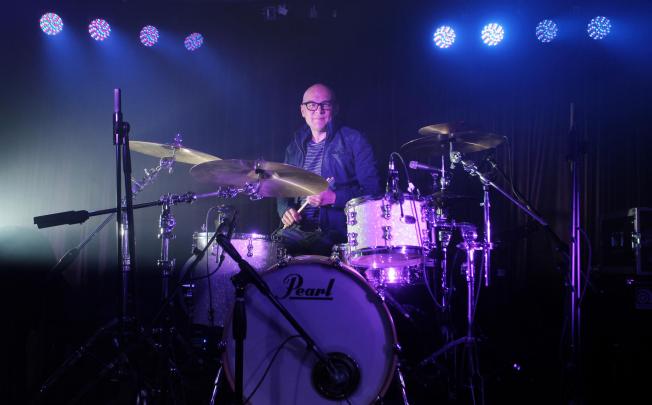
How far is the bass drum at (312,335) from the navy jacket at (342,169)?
5.79 ft

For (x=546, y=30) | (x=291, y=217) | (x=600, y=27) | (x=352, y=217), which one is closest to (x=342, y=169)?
(x=291, y=217)

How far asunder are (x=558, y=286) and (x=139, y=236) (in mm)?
4530

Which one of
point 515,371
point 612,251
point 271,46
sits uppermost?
point 271,46

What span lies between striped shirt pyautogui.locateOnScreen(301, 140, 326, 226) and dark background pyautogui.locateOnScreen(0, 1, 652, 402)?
45 centimetres

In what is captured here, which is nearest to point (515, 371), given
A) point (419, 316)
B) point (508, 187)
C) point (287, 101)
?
point (419, 316)

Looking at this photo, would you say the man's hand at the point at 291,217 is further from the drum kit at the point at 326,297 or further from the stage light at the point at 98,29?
the stage light at the point at 98,29

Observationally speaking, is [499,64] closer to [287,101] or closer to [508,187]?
[508,187]

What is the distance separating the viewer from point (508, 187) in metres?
5.39

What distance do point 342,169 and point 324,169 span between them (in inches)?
7.5

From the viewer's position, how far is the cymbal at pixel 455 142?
4.25m

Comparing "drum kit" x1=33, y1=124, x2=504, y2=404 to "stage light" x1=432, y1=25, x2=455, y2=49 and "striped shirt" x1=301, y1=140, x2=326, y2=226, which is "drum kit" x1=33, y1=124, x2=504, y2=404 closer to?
"striped shirt" x1=301, y1=140, x2=326, y2=226

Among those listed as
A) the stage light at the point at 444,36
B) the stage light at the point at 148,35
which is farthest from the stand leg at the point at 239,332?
the stage light at the point at 148,35

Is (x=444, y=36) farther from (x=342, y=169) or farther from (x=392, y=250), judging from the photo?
(x=392, y=250)

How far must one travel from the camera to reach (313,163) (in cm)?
550
